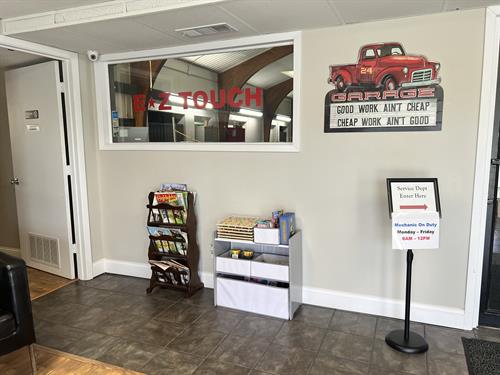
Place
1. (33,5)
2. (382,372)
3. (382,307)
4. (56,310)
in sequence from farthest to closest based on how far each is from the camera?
(56,310), (382,307), (33,5), (382,372)

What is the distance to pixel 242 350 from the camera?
255cm

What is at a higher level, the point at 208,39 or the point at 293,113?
the point at 208,39

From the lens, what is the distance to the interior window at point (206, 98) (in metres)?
3.19

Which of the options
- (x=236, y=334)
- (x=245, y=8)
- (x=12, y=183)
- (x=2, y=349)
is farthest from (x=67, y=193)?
(x=245, y=8)

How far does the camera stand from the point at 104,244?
404 centimetres

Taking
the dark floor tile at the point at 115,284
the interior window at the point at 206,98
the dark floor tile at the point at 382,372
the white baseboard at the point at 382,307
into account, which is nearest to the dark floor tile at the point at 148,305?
the dark floor tile at the point at 115,284

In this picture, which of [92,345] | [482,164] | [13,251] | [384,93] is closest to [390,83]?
[384,93]

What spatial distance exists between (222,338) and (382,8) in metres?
2.52

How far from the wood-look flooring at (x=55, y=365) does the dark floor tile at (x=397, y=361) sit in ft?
5.07

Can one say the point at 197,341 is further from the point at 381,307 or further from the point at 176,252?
the point at 381,307

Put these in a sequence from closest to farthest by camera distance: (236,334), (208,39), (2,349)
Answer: (2,349)
(236,334)
(208,39)

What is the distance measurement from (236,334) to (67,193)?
2.23 metres

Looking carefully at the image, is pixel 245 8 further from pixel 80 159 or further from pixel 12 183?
pixel 12 183

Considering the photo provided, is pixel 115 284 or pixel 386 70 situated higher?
pixel 386 70
